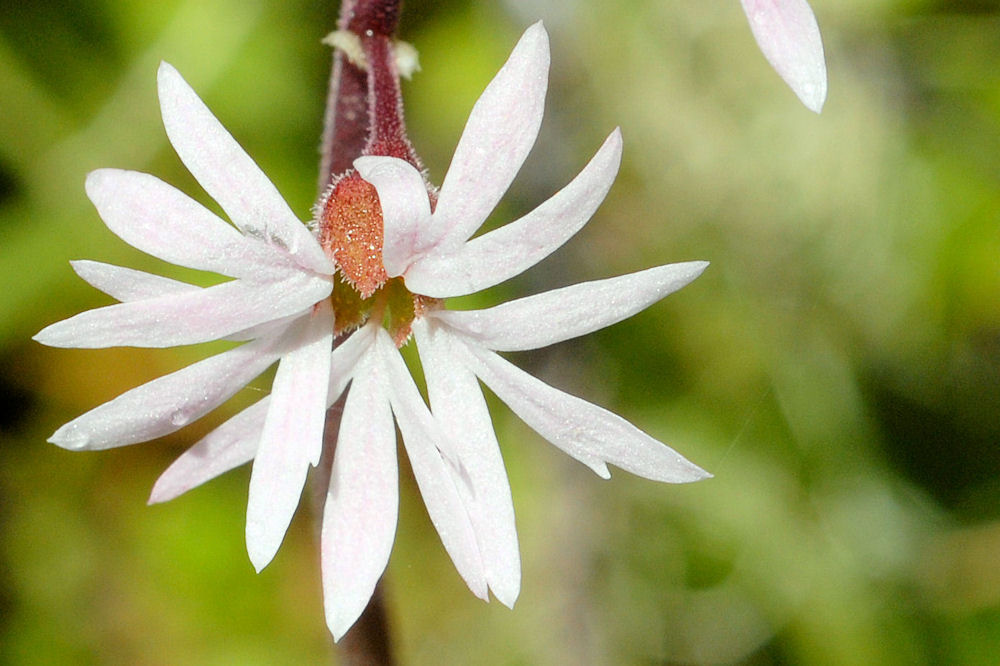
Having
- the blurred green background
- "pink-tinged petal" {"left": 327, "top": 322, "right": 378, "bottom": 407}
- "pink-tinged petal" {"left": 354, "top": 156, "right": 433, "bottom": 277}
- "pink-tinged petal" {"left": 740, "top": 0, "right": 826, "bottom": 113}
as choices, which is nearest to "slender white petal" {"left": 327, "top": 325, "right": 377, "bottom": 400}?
"pink-tinged petal" {"left": 327, "top": 322, "right": 378, "bottom": 407}

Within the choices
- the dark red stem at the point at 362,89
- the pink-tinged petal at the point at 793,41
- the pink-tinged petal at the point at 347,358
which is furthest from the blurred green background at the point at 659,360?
the pink-tinged petal at the point at 793,41

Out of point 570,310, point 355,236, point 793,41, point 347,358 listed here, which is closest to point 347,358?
point 347,358

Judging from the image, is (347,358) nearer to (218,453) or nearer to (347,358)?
(347,358)

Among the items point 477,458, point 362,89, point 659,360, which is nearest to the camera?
point 477,458

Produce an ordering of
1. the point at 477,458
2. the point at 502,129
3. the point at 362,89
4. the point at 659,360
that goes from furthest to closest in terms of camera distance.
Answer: the point at 659,360
the point at 362,89
the point at 477,458
the point at 502,129

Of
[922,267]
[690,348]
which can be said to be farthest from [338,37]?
[922,267]

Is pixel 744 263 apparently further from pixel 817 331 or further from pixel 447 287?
pixel 447 287
